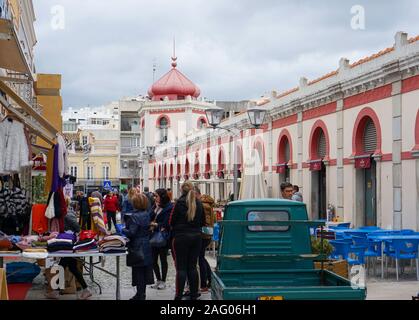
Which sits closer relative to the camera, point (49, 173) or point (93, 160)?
point (49, 173)

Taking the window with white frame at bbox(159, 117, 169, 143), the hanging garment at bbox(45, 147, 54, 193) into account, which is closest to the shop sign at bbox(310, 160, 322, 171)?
the hanging garment at bbox(45, 147, 54, 193)

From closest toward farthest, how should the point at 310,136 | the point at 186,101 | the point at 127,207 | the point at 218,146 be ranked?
the point at 127,207 < the point at 310,136 < the point at 218,146 < the point at 186,101

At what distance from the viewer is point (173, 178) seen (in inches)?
1916

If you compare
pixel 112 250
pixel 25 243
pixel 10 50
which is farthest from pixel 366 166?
pixel 10 50

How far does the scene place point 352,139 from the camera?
20859 millimetres

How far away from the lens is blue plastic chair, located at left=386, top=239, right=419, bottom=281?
13.2 metres

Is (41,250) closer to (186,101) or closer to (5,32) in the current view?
(5,32)

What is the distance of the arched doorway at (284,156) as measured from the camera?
2708 centimetres

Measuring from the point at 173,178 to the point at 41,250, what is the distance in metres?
39.0

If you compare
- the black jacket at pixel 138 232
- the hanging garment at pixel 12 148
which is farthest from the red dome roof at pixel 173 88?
the black jacket at pixel 138 232

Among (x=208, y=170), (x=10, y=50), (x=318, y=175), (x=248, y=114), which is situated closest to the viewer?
(x=10, y=50)

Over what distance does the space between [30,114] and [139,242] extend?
3779mm

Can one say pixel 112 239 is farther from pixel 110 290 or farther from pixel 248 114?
pixel 248 114
